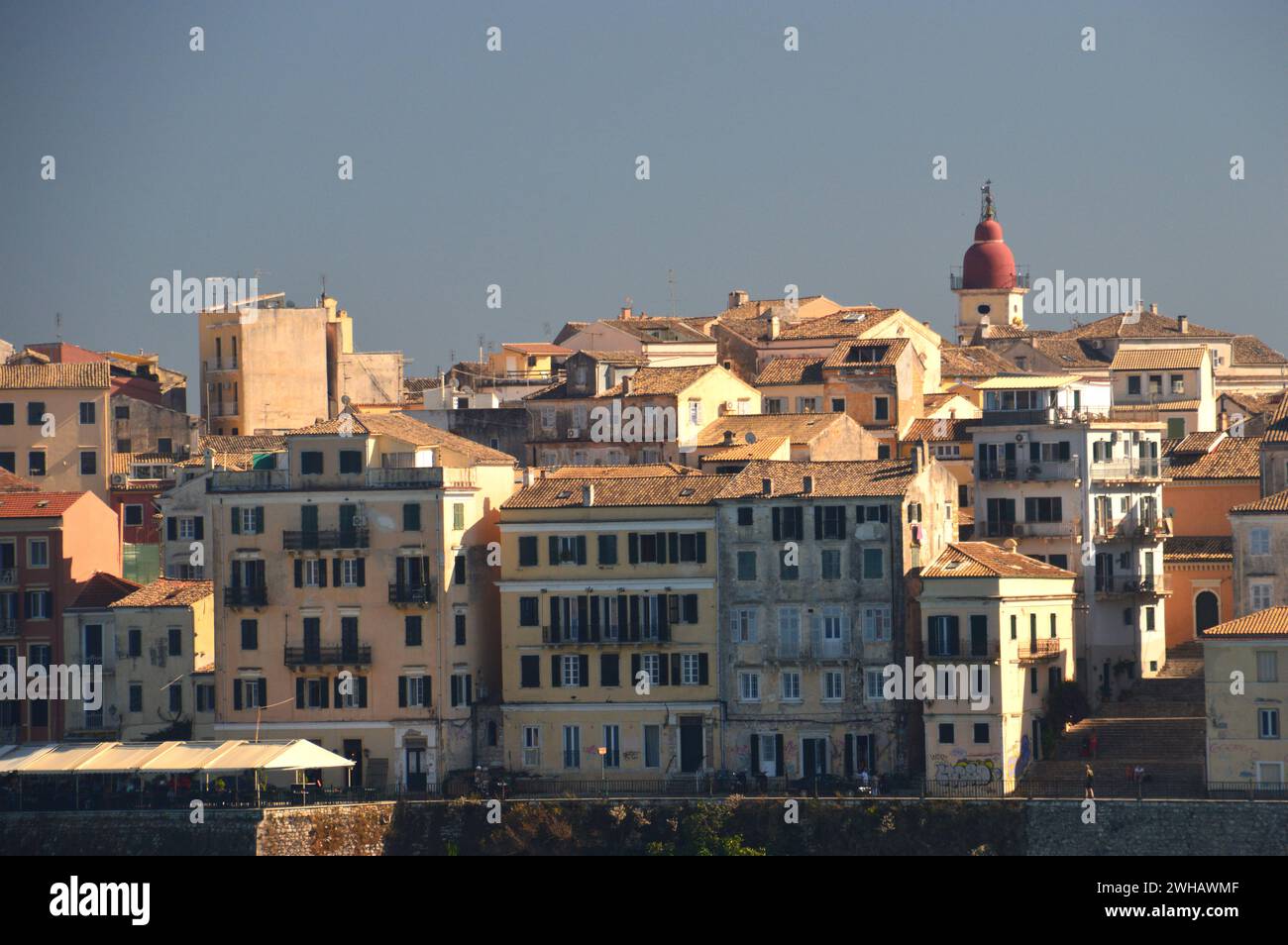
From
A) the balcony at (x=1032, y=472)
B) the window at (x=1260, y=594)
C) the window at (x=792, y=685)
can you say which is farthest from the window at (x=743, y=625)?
the window at (x=1260, y=594)

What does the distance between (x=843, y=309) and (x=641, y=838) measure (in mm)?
53695

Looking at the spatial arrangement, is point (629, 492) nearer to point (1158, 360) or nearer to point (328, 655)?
point (328, 655)

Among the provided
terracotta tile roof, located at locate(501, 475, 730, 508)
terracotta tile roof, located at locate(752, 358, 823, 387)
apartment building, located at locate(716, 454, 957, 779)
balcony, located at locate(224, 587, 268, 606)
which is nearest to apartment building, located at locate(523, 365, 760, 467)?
terracotta tile roof, located at locate(752, 358, 823, 387)

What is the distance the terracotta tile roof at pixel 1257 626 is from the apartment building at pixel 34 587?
38498 mm

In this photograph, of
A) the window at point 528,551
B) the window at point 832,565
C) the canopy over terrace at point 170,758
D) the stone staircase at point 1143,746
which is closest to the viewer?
the stone staircase at point 1143,746

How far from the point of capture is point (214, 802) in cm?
11506

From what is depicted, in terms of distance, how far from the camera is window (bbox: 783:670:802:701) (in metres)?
114

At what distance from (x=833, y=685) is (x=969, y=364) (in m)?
43.5

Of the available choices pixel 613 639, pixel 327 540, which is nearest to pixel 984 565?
pixel 613 639

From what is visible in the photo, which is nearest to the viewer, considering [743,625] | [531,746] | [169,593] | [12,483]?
[743,625]

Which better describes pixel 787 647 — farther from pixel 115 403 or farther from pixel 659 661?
pixel 115 403

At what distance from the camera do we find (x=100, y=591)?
4934 inches

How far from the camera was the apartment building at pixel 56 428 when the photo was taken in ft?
475

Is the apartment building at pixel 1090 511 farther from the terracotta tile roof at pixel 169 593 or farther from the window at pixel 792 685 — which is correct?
the terracotta tile roof at pixel 169 593
